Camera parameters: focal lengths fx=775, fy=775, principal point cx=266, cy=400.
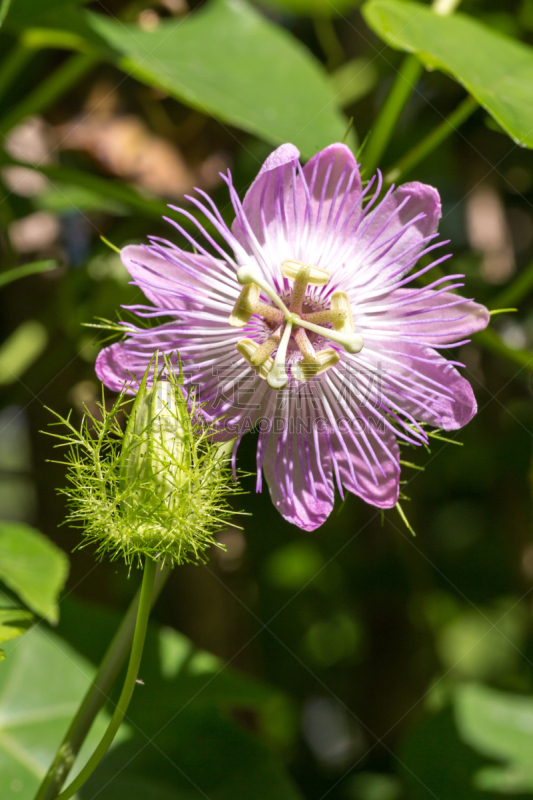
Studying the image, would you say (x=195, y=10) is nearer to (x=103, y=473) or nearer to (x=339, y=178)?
(x=339, y=178)

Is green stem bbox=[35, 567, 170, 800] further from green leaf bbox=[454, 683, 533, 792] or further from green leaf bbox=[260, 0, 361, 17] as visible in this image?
green leaf bbox=[260, 0, 361, 17]

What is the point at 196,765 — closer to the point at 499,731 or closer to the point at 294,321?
the point at 499,731

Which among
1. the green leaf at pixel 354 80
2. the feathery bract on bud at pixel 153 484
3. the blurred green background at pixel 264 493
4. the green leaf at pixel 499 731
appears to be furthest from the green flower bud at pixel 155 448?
the green leaf at pixel 354 80

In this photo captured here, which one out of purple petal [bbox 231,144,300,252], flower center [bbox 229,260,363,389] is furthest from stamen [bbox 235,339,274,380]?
purple petal [bbox 231,144,300,252]

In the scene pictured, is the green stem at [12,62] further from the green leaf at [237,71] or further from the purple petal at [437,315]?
the purple petal at [437,315]

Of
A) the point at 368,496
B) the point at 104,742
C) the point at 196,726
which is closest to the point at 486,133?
the point at 368,496

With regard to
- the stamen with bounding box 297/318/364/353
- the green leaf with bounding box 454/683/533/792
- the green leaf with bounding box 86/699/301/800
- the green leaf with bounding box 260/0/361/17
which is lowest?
the green leaf with bounding box 86/699/301/800
